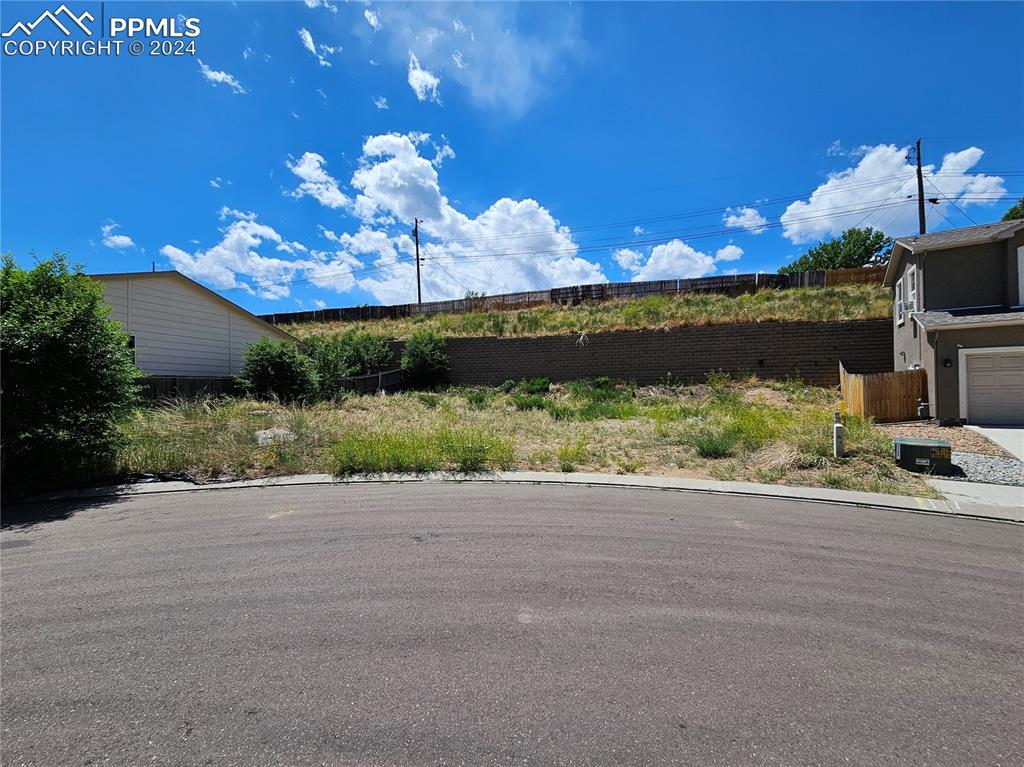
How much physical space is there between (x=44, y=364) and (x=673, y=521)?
A: 9.53m

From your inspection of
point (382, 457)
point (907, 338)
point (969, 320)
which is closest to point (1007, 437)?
point (969, 320)

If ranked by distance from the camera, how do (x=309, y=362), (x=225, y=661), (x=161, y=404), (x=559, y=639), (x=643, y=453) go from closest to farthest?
(x=225, y=661)
(x=559, y=639)
(x=643, y=453)
(x=161, y=404)
(x=309, y=362)

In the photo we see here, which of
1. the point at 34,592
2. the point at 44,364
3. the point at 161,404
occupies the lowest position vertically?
the point at 34,592

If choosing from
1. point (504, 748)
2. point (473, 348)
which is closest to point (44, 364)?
point (504, 748)

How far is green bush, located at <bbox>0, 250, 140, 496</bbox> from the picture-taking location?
6824 millimetres

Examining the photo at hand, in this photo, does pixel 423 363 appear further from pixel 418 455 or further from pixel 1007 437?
pixel 1007 437

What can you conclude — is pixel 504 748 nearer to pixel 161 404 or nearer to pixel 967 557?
pixel 967 557

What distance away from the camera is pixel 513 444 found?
32.6 feet

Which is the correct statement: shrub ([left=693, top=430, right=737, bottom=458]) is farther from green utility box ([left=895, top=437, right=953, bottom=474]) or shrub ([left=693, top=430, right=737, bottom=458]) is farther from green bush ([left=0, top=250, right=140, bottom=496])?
green bush ([left=0, top=250, right=140, bottom=496])

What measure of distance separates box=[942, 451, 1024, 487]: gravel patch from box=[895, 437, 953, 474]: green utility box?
239 mm

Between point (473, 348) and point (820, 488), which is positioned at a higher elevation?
point (473, 348)

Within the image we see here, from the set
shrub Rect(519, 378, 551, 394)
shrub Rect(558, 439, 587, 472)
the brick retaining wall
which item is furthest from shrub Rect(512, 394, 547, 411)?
shrub Rect(558, 439, 587, 472)

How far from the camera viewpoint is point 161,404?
13.5 meters

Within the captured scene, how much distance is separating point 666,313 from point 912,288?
36.5 feet
